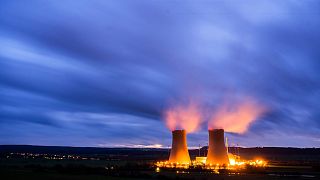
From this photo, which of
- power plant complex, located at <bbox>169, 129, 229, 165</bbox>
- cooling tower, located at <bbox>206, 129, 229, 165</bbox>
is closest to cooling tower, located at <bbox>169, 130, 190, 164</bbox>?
power plant complex, located at <bbox>169, 129, 229, 165</bbox>

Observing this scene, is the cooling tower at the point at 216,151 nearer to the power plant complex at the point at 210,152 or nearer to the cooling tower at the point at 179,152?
the power plant complex at the point at 210,152

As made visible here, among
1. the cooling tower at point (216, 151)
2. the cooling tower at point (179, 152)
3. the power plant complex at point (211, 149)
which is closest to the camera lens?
the power plant complex at point (211, 149)

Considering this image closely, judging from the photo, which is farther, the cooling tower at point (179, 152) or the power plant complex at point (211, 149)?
the cooling tower at point (179, 152)

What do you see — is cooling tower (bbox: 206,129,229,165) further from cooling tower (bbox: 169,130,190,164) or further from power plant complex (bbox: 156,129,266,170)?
cooling tower (bbox: 169,130,190,164)

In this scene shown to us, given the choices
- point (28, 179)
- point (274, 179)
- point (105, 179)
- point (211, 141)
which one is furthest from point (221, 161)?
point (28, 179)

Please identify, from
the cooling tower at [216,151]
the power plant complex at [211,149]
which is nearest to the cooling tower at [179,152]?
the power plant complex at [211,149]

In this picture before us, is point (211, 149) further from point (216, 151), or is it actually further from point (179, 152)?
point (179, 152)

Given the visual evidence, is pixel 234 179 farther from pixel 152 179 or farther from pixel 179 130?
pixel 179 130

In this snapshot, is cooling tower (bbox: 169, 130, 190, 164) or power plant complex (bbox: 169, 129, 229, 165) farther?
cooling tower (bbox: 169, 130, 190, 164)

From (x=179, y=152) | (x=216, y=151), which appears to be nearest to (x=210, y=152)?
(x=216, y=151)

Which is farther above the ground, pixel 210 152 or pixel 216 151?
pixel 216 151

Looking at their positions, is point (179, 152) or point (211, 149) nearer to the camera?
point (211, 149)

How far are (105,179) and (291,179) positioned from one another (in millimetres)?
14667

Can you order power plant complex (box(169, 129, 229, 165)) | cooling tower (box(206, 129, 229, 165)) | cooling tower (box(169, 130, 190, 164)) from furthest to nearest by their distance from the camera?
cooling tower (box(169, 130, 190, 164)) < cooling tower (box(206, 129, 229, 165)) < power plant complex (box(169, 129, 229, 165))
